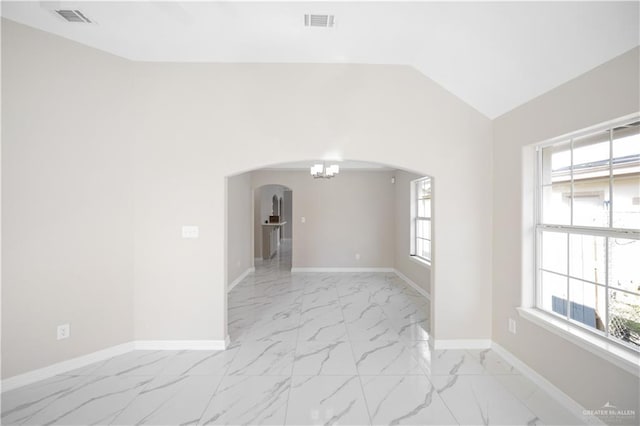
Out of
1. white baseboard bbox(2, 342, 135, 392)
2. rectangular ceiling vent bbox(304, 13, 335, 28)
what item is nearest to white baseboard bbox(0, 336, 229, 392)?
white baseboard bbox(2, 342, 135, 392)

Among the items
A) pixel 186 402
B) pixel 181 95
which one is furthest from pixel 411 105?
pixel 186 402

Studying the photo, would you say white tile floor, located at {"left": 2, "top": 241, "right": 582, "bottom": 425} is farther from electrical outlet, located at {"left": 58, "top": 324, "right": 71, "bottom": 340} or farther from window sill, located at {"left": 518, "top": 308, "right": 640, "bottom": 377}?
window sill, located at {"left": 518, "top": 308, "right": 640, "bottom": 377}

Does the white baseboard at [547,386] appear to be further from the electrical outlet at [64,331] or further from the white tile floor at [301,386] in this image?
the electrical outlet at [64,331]

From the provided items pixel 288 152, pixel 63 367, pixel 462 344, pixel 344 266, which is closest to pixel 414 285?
pixel 344 266

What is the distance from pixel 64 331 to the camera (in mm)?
2969

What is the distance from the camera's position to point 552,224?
2773mm

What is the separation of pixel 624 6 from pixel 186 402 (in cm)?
405

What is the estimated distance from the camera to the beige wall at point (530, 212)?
2004 mm

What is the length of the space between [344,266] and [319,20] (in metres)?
5.90

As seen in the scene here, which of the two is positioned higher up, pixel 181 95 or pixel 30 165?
pixel 181 95

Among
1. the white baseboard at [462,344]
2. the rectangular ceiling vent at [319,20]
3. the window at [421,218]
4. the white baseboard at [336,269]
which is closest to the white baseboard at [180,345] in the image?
the white baseboard at [462,344]

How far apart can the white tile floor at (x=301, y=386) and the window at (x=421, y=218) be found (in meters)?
2.18

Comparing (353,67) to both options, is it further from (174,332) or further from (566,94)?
(174,332)

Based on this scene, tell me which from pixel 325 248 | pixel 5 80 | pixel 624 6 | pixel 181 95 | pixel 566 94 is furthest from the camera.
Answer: pixel 325 248
